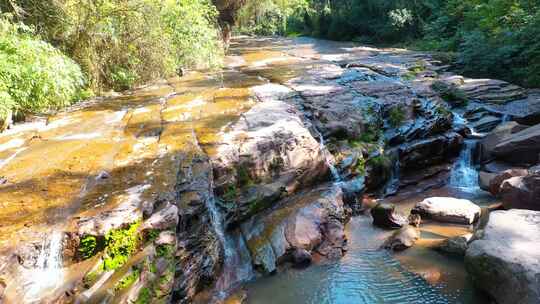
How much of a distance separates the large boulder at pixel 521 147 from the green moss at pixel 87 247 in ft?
27.2

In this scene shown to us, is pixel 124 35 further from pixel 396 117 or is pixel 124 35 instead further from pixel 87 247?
pixel 87 247

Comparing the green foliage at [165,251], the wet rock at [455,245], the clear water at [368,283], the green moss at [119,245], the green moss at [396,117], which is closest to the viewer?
the green moss at [119,245]

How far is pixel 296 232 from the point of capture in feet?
22.4

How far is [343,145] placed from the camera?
9133mm

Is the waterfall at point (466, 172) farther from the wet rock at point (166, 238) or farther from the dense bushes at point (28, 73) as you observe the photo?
the dense bushes at point (28, 73)

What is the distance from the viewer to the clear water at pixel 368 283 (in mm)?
5656

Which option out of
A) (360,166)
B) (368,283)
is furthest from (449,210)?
(368,283)

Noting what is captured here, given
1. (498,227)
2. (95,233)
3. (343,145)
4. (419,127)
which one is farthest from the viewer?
(419,127)

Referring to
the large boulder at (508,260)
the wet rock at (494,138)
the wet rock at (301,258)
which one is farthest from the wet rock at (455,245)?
the wet rock at (494,138)

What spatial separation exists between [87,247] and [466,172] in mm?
8046

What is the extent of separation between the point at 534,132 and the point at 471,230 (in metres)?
3.45

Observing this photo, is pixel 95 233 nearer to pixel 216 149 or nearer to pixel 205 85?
pixel 216 149

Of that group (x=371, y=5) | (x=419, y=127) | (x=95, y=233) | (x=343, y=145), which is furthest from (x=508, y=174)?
(x=371, y=5)

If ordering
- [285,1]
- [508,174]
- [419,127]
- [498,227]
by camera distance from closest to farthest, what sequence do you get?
1. [498,227]
2. [508,174]
3. [419,127]
4. [285,1]
